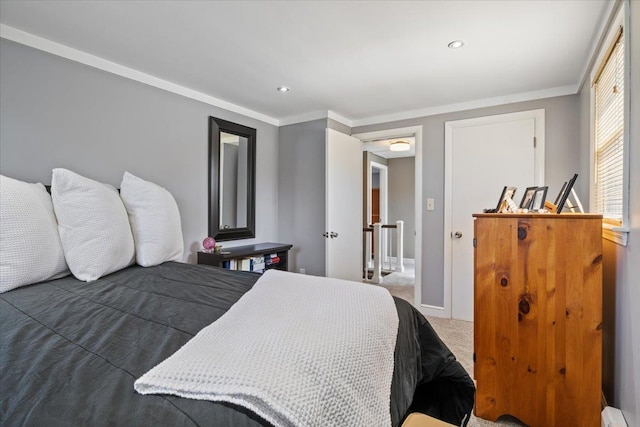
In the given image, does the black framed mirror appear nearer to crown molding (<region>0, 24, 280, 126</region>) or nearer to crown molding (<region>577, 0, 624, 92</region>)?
crown molding (<region>0, 24, 280, 126</region>)

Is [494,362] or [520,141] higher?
[520,141]

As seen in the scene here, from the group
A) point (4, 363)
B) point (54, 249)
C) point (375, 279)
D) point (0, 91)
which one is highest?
point (0, 91)

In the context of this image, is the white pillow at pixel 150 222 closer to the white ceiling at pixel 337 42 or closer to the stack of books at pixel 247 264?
the stack of books at pixel 247 264

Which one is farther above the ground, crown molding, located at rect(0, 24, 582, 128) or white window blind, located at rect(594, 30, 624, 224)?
crown molding, located at rect(0, 24, 582, 128)

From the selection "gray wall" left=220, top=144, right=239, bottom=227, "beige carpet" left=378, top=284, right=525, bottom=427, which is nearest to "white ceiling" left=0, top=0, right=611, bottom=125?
"gray wall" left=220, top=144, right=239, bottom=227

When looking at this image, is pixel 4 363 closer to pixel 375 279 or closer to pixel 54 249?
pixel 54 249

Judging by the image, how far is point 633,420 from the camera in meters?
1.31

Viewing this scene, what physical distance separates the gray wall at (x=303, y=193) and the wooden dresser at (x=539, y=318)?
212cm

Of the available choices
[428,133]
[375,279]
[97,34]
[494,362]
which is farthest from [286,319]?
[375,279]


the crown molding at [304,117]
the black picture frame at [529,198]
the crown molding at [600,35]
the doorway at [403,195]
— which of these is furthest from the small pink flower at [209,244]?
the crown molding at [600,35]

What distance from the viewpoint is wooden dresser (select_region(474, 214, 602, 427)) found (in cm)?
154

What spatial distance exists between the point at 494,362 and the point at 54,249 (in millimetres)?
2464

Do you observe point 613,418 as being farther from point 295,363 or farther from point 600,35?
point 600,35

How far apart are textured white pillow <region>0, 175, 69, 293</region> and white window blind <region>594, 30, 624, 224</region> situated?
296 centimetres
